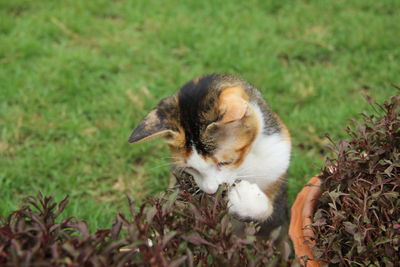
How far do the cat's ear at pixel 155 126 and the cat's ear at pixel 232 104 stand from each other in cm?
33

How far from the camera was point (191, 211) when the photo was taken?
5.35ft

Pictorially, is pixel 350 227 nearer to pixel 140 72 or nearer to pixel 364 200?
pixel 364 200

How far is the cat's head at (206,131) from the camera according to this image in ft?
7.53

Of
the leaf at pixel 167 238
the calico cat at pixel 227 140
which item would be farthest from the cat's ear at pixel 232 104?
the leaf at pixel 167 238

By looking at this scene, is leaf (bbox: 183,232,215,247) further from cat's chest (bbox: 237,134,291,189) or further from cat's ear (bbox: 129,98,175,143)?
cat's chest (bbox: 237,134,291,189)

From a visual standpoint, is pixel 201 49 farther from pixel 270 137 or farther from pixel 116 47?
pixel 270 137

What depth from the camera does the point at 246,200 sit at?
236 cm

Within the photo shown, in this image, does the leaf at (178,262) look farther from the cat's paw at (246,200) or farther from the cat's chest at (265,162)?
the cat's chest at (265,162)

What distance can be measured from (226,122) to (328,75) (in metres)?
2.42

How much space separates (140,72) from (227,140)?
2.27 metres

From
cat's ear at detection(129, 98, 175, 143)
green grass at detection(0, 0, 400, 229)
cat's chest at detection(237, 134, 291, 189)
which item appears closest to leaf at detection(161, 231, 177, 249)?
cat's ear at detection(129, 98, 175, 143)

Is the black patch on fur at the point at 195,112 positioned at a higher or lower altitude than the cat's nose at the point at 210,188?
higher

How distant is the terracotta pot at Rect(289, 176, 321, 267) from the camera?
2.12 meters

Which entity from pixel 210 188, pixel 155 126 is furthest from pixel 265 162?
pixel 155 126
